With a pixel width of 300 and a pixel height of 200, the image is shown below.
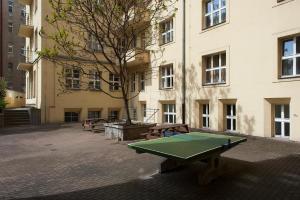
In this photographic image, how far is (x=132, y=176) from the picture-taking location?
19.9 feet

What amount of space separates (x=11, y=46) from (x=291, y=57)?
4181cm

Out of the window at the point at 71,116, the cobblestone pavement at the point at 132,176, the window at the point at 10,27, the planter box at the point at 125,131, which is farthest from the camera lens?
the window at the point at 10,27

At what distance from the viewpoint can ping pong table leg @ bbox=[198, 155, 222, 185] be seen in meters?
5.34

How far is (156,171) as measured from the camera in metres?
6.36

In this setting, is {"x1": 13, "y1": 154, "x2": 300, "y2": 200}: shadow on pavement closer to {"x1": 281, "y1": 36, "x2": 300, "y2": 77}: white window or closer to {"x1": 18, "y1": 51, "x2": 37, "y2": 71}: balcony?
{"x1": 281, "y1": 36, "x2": 300, "y2": 77}: white window

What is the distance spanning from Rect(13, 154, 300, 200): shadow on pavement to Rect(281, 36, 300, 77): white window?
17.0 feet

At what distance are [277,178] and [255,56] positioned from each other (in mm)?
7104

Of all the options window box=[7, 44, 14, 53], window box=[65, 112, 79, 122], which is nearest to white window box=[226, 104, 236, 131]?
window box=[65, 112, 79, 122]

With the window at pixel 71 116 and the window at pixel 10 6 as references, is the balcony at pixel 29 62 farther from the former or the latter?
the window at pixel 10 6

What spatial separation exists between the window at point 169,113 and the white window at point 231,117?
4300mm

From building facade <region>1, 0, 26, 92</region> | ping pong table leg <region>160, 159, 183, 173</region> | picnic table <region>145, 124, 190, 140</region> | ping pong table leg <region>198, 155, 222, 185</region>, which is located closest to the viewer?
ping pong table leg <region>198, 155, 222, 185</region>

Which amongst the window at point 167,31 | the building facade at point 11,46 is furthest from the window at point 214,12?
the building facade at point 11,46

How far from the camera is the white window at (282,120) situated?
34.3 feet

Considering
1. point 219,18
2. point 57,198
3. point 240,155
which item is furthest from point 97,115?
point 57,198
